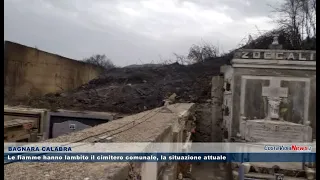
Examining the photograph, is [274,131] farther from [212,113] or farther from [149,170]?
[149,170]

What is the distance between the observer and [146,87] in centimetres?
782

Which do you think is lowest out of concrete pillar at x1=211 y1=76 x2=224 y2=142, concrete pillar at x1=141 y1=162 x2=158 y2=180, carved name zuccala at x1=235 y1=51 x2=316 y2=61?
concrete pillar at x1=141 y1=162 x2=158 y2=180

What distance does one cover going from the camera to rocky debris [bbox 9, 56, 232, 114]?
23.2 ft

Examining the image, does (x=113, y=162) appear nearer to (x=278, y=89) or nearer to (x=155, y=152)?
(x=155, y=152)

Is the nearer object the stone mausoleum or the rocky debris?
Result: the stone mausoleum

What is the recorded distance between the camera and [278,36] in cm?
430

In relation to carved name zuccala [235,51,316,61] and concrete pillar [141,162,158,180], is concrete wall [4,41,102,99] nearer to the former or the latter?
concrete pillar [141,162,158,180]

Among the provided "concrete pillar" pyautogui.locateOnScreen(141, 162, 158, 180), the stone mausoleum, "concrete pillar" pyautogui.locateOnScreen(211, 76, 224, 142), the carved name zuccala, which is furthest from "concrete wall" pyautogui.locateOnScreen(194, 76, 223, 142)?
"concrete pillar" pyautogui.locateOnScreen(141, 162, 158, 180)

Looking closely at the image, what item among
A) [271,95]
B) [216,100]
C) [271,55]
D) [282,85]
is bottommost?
[216,100]

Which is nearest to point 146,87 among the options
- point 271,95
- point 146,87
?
point 146,87

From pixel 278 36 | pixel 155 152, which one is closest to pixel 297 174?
pixel 278 36

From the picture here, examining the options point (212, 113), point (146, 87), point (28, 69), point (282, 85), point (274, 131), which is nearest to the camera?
point (28, 69)

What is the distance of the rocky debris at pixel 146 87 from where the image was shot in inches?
278

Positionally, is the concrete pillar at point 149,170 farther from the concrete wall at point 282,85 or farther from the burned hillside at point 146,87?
the burned hillside at point 146,87
